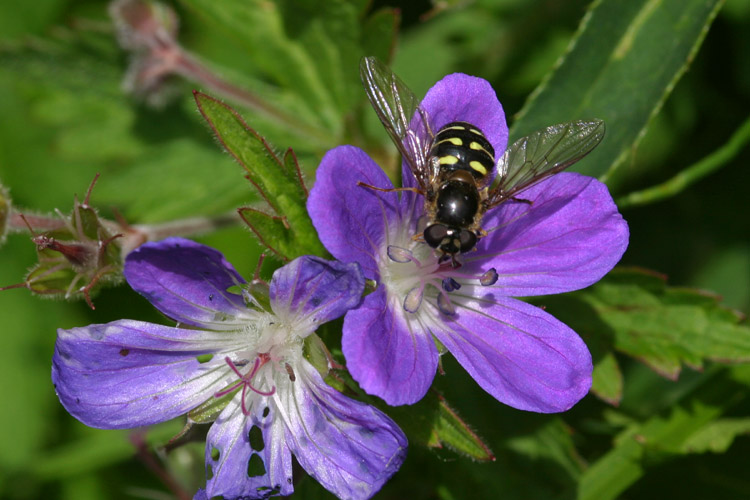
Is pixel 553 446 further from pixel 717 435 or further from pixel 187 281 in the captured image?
pixel 187 281

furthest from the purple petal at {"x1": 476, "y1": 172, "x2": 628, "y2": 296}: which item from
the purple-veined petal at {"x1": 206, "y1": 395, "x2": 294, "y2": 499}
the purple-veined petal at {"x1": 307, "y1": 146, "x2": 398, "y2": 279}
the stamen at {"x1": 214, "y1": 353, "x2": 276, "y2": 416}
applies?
the purple-veined petal at {"x1": 206, "y1": 395, "x2": 294, "y2": 499}

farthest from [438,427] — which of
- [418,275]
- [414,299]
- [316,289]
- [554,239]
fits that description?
[554,239]

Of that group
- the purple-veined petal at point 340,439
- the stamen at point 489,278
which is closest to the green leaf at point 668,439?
the stamen at point 489,278

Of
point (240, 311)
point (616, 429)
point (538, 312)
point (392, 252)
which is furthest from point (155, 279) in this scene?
point (616, 429)

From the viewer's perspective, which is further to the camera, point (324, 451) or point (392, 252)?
point (392, 252)

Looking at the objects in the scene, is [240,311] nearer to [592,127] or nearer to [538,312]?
[538,312]
